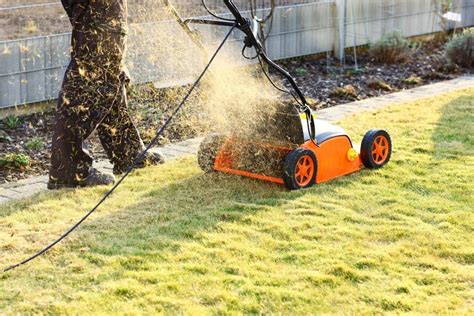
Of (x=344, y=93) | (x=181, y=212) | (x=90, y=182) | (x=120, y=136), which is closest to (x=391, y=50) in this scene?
(x=344, y=93)

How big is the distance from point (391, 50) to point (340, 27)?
2.02 ft

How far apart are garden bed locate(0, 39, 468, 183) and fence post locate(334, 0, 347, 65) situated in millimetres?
122

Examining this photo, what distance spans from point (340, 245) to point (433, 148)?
217 cm

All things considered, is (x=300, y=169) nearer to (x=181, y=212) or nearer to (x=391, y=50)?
(x=181, y=212)

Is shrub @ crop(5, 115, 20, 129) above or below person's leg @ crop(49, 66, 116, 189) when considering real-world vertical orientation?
below

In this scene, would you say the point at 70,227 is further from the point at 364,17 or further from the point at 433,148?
the point at 364,17

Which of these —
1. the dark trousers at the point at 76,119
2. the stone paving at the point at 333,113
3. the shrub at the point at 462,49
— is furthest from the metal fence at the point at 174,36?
the dark trousers at the point at 76,119

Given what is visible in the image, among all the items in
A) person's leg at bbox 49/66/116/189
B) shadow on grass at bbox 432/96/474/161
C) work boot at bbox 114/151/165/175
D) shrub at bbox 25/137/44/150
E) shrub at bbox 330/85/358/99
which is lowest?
shadow on grass at bbox 432/96/474/161

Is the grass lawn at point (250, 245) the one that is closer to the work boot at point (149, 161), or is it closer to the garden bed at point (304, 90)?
the work boot at point (149, 161)

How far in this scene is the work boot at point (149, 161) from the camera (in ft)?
18.5

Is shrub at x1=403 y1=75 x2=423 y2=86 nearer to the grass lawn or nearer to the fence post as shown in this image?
the fence post

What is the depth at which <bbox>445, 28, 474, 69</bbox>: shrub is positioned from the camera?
9586mm

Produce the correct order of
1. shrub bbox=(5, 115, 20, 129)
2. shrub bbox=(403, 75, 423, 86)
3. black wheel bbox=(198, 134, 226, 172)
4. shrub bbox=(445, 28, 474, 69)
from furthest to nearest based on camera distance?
shrub bbox=(445, 28, 474, 69)
shrub bbox=(403, 75, 423, 86)
shrub bbox=(5, 115, 20, 129)
black wheel bbox=(198, 134, 226, 172)

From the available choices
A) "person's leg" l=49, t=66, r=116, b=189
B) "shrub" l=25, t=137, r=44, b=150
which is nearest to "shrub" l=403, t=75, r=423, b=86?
"shrub" l=25, t=137, r=44, b=150
